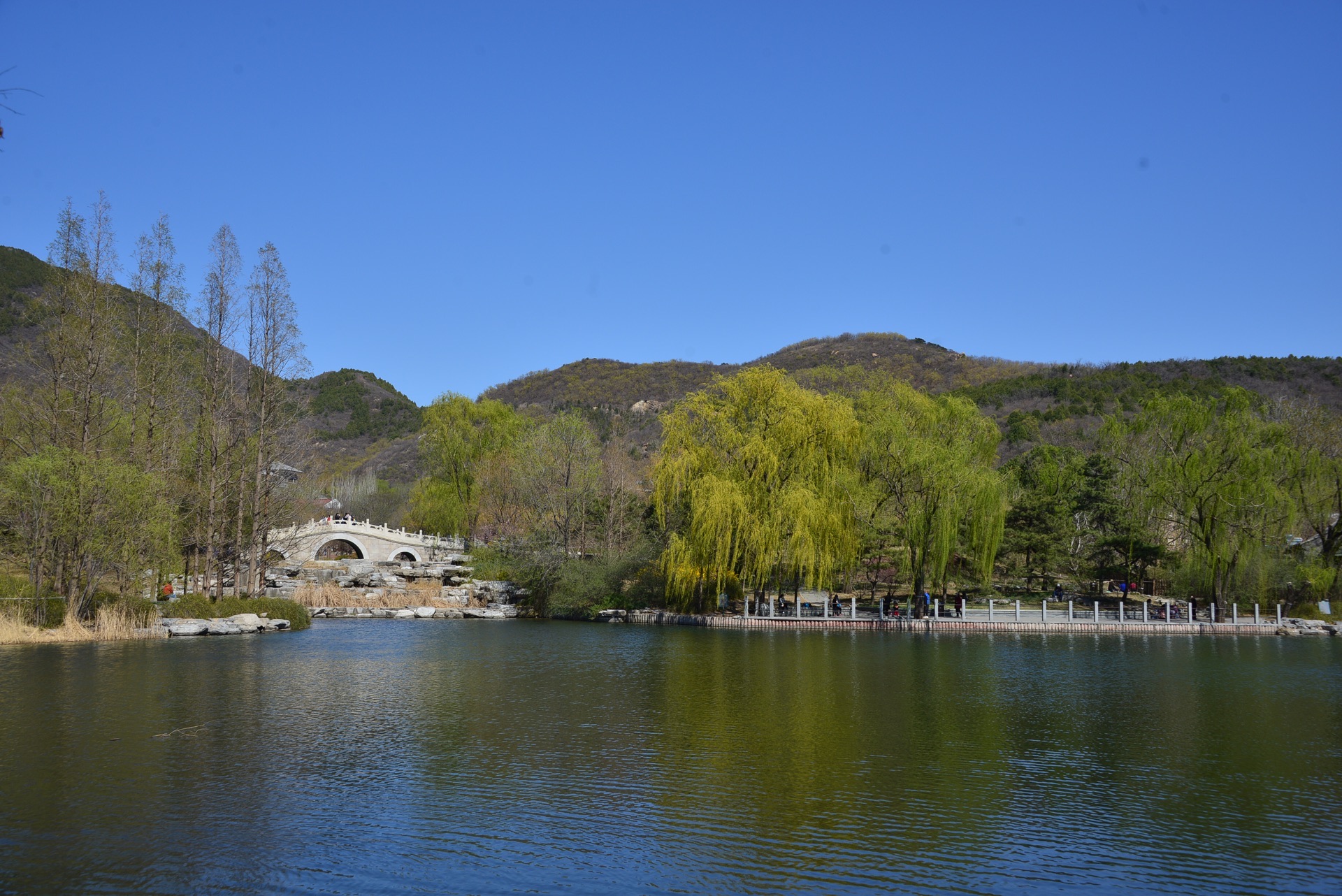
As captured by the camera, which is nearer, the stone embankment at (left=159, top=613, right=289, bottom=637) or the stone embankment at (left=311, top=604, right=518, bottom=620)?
the stone embankment at (left=159, top=613, right=289, bottom=637)

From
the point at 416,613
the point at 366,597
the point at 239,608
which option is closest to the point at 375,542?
the point at 366,597

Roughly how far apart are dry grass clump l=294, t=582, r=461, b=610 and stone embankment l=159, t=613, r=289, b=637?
9.26 m

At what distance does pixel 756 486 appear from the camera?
1374 inches

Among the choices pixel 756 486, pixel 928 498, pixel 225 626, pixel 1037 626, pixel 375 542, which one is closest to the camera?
pixel 225 626

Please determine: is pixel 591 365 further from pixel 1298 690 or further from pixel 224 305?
pixel 1298 690

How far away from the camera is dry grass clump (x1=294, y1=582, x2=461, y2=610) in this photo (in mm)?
42250

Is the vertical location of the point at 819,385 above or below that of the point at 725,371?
below

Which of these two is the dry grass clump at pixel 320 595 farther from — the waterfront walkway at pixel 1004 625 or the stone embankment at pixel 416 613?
the waterfront walkway at pixel 1004 625

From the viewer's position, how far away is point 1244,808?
11.0 metres

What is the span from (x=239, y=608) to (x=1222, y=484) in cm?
3443

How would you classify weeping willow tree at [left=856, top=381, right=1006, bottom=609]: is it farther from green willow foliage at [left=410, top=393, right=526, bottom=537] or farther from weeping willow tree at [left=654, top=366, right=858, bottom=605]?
green willow foliage at [left=410, top=393, right=526, bottom=537]

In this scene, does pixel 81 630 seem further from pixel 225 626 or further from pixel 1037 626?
pixel 1037 626

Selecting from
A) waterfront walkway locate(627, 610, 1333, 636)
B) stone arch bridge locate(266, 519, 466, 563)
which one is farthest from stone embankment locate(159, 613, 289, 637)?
stone arch bridge locate(266, 519, 466, 563)

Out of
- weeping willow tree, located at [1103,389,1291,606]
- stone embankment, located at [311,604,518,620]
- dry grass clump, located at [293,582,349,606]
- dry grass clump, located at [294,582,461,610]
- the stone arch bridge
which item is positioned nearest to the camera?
weeping willow tree, located at [1103,389,1291,606]
